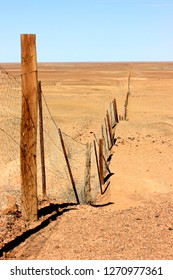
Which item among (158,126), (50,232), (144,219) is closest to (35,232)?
(50,232)

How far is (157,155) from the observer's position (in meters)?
14.3

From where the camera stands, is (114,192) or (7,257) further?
(114,192)

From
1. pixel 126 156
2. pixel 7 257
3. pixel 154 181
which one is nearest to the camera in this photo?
pixel 7 257

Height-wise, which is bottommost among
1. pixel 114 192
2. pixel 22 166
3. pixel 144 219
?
pixel 114 192

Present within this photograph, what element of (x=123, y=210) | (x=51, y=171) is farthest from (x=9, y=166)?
(x=123, y=210)

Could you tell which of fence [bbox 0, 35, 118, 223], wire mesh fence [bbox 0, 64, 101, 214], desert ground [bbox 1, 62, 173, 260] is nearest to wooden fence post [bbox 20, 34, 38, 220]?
fence [bbox 0, 35, 118, 223]

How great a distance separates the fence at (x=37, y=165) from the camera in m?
5.88

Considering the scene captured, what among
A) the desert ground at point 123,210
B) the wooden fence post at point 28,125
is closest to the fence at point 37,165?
the wooden fence post at point 28,125

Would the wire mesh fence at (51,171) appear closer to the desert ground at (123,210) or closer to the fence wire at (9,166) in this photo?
the fence wire at (9,166)

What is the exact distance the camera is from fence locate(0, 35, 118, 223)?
588cm

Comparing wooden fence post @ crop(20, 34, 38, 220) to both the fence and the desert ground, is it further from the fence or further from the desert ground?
the desert ground
